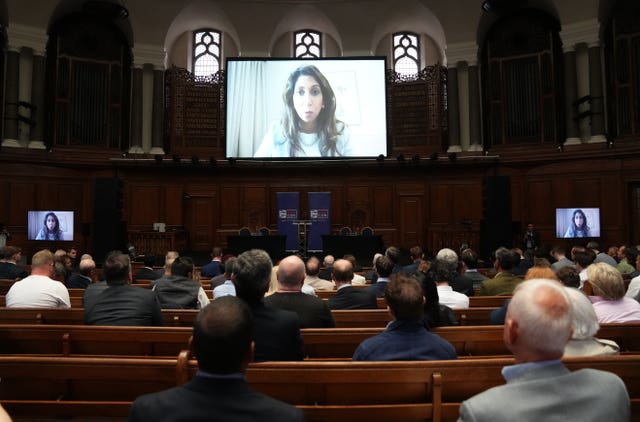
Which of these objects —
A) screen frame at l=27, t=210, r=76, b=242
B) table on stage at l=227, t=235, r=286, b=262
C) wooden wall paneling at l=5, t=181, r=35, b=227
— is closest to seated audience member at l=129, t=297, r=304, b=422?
table on stage at l=227, t=235, r=286, b=262

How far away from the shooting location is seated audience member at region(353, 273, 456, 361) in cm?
251

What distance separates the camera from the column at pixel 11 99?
570 inches

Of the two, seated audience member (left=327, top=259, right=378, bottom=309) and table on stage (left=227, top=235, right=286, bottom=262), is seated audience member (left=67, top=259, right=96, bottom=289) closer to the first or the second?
seated audience member (left=327, top=259, right=378, bottom=309)

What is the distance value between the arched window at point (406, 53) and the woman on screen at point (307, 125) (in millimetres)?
3976

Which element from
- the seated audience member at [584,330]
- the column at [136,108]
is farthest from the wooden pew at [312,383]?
the column at [136,108]

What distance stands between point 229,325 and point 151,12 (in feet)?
56.0

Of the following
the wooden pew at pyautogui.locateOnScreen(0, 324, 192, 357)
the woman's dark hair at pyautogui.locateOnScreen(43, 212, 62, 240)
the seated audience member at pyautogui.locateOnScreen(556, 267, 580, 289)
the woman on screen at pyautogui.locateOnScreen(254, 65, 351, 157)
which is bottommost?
the wooden pew at pyautogui.locateOnScreen(0, 324, 192, 357)

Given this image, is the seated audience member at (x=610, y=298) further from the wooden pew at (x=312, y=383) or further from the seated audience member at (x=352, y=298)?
the seated audience member at (x=352, y=298)

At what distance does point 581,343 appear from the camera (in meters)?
2.41

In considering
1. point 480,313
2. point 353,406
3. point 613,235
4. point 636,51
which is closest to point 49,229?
point 480,313

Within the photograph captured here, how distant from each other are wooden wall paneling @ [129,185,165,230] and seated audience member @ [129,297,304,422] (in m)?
14.3

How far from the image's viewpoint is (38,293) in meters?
4.44

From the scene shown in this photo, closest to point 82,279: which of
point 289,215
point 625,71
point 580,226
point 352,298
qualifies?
point 352,298

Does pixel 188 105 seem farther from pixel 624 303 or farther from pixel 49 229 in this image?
pixel 624 303
